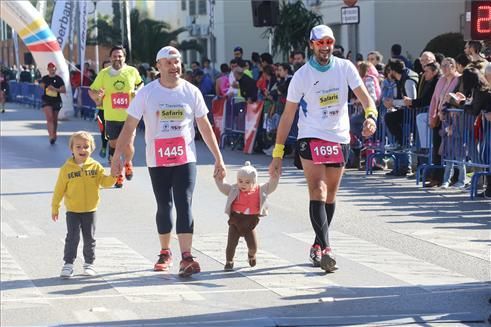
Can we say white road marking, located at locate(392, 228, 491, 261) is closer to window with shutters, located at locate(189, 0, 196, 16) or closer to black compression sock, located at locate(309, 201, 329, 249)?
black compression sock, located at locate(309, 201, 329, 249)

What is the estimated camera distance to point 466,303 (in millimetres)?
8711

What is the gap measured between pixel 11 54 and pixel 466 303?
3075 inches

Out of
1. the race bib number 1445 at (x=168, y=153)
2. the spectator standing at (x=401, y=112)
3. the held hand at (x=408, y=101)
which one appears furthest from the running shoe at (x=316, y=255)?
the spectator standing at (x=401, y=112)

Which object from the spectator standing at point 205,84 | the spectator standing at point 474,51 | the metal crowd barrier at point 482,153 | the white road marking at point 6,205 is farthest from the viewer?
the spectator standing at point 205,84

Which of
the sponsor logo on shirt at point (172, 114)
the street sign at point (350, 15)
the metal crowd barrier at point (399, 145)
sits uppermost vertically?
the street sign at point (350, 15)

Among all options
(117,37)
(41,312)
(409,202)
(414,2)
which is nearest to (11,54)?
(117,37)

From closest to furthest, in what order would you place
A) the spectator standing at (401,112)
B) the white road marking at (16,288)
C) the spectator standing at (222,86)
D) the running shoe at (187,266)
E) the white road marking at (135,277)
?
1. the white road marking at (16,288)
2. the white road marking at (135,277)
3. the running shoe at (187,266)
4. the spectator standing at (401,112)
5. the spectator standing at (222,86)

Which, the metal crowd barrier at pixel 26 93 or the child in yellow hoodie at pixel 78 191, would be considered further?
the metal crowd barrier at pixel 26 93

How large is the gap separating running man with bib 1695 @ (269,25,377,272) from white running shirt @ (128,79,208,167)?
2.59 feet

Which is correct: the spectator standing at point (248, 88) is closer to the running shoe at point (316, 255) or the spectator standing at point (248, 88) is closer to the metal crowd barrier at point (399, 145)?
the metal crowd barrier at point (399, 145)

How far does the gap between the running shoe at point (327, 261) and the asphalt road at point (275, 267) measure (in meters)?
0.08

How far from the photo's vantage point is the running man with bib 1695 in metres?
9.97

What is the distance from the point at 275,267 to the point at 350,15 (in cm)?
1123

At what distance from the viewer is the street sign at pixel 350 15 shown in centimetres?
2092
